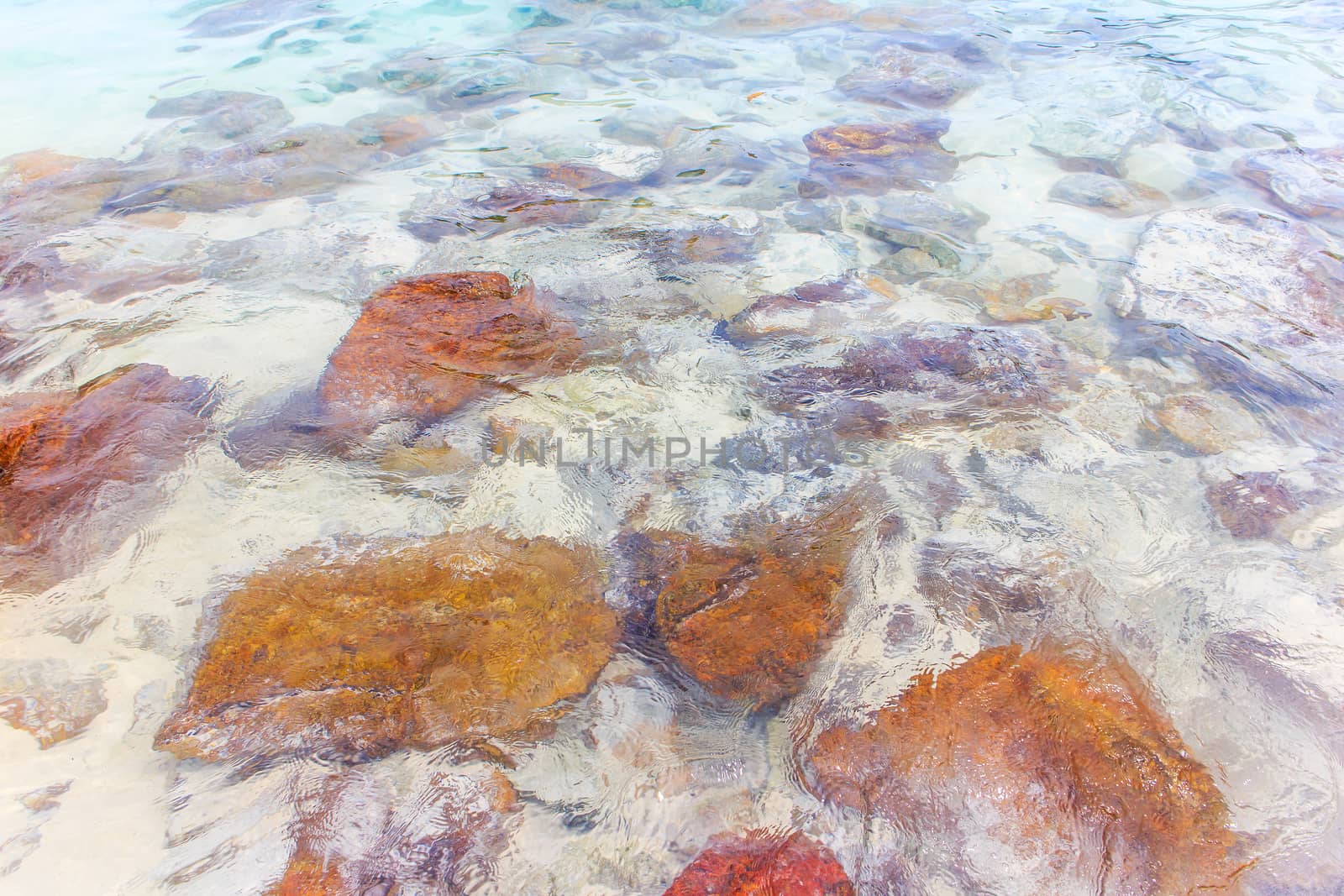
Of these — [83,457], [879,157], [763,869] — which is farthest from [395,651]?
[879,157]

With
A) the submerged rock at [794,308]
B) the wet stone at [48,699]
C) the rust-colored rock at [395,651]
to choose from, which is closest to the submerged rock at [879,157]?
the submerged rock at [794,308]

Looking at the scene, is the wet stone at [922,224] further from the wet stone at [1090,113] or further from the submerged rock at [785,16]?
the submerged rock at [785,16]

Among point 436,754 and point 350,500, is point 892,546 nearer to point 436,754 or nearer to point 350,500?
point 436,754

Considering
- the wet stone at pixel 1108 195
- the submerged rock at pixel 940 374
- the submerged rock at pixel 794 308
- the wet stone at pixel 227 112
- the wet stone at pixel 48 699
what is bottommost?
the wet stone at pixel 1108 195

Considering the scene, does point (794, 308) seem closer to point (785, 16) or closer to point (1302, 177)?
point (1302, 177)

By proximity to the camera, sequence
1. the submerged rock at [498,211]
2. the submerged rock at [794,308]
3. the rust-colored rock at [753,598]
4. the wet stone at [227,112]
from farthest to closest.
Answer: the wet stone at [227,112]
the submerged rock at [498,211]
the submerged rock at [794,308]
the rust-colored rock at [753,598]
